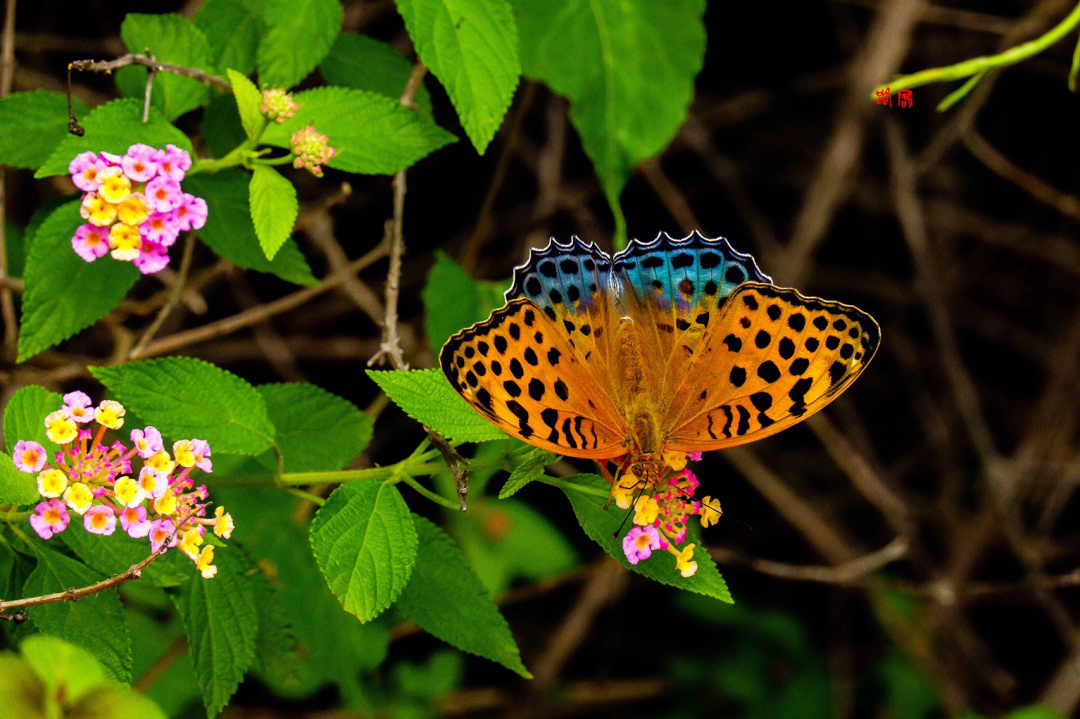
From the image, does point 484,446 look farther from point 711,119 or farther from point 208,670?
point 711,119

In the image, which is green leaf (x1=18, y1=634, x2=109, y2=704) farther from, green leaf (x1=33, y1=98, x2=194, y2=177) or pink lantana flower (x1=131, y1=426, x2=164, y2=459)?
green leaf (x1=33, y1=98, x2=194, y2=177)

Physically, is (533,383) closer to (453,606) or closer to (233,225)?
(453,606)

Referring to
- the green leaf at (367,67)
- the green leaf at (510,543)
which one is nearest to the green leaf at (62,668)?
the green leaf at (367,67)

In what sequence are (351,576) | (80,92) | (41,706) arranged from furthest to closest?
1. (80,92)
2. (351,576)
3. (41,706)

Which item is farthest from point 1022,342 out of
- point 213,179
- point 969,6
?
point 213,179

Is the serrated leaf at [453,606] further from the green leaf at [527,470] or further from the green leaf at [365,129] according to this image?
the green leaf at [365,129]
